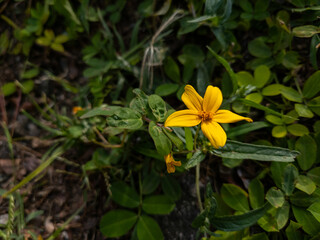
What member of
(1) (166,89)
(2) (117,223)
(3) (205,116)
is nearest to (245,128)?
(3) (205,116)

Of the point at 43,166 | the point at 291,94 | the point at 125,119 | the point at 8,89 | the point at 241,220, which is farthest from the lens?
the point at 8,89

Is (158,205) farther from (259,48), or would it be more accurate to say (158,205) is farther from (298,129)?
(259,48)

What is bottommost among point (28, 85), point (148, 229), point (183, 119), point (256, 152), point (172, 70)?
point (148, 229)

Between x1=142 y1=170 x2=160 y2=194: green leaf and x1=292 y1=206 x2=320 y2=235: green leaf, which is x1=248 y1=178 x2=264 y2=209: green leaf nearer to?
x1=292 y1=206 x2=320 y2=235: green leaf

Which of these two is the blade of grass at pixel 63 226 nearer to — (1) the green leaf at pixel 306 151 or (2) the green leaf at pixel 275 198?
(2) the green leaf at pixel 275 198

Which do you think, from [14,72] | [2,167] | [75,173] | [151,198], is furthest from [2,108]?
[151,198]

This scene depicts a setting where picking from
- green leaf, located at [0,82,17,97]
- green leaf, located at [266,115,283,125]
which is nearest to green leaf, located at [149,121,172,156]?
green leaf, located at [266,115,283,125]

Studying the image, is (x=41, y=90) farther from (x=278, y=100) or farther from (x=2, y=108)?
(x=278, y=100)

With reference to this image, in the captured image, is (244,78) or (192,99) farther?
(244,78)
